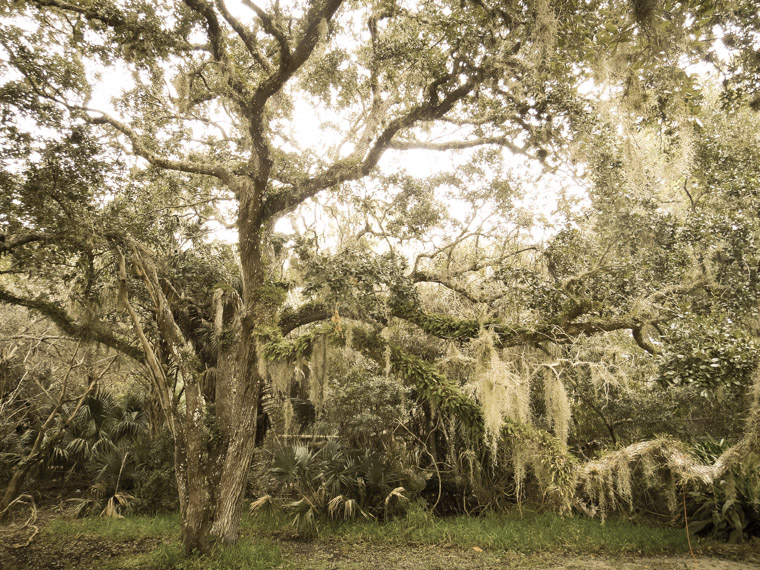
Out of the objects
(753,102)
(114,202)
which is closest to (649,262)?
(753,102)

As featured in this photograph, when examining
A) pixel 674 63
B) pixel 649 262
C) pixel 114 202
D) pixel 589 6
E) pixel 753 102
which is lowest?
pixel 649 262

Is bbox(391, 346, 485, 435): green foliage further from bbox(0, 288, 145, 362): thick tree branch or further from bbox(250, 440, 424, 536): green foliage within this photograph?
bbox(0, 288, 145, 362): thick tree branch

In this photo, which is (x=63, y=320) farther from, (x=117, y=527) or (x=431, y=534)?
(x=431, y=534)

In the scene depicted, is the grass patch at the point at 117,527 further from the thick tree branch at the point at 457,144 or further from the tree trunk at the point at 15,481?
the thick tree branch at the point at 457,144

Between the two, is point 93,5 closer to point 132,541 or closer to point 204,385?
point 204,385

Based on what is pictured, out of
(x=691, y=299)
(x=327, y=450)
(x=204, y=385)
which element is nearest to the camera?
(x=691, y=299)

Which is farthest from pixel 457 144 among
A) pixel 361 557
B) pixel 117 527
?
pixel 117 527

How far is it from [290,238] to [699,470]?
644 cm

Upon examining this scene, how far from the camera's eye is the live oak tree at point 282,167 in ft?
15.3

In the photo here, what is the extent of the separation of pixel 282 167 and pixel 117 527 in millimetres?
6534

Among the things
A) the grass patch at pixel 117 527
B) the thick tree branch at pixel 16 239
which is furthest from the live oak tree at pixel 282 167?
the grass patch at pixel 117 527

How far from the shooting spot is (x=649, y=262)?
5.30 m

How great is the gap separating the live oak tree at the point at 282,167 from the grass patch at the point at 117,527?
1.90 m

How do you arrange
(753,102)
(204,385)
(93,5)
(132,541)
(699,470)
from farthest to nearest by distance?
(204,385)
(132,541)
(699,470)
(93,5)
(753,102)
